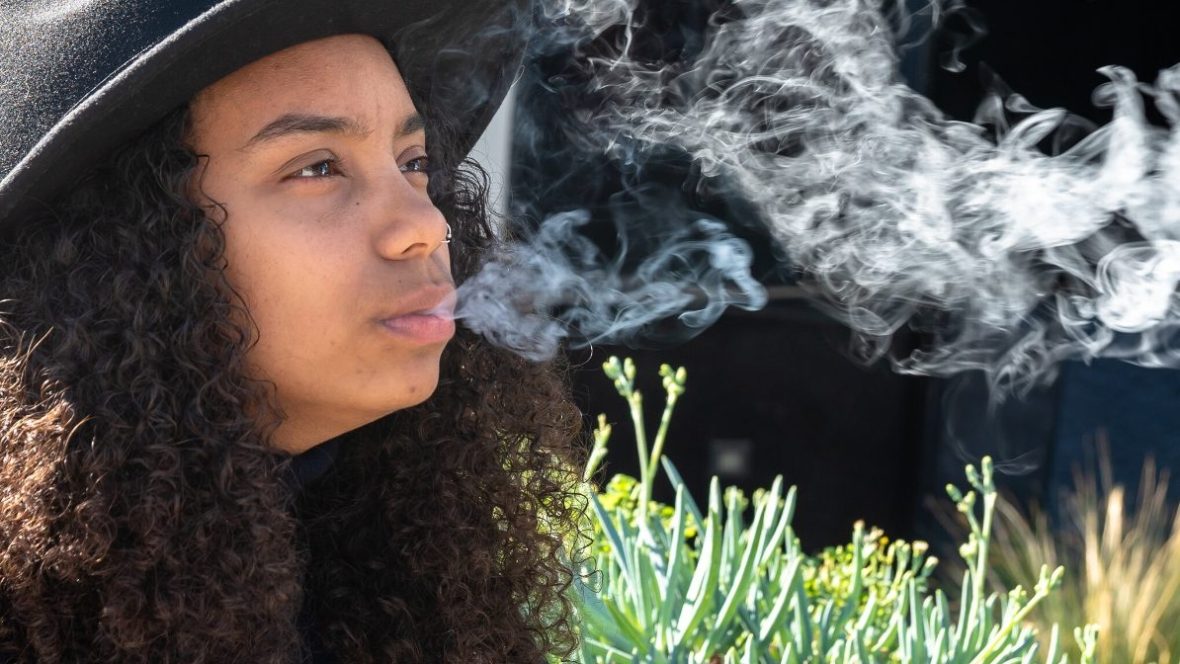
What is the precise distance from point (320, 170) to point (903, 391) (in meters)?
4.15

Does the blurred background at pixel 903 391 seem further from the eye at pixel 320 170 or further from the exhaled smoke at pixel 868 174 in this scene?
the eye at pixel 320 170

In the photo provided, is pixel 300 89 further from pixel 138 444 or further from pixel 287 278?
pixel 138 444

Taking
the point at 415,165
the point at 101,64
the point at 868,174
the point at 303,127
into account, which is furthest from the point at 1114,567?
the point at 101,64

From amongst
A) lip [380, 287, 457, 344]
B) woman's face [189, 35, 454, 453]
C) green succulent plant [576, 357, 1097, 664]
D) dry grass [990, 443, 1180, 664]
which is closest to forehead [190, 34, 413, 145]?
woman's face [189, 35, 454, 453]

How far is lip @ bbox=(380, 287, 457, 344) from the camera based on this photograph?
1698mm

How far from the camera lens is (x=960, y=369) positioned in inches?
202

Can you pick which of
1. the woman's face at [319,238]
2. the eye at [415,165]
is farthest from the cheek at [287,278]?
the eye at [415,165]

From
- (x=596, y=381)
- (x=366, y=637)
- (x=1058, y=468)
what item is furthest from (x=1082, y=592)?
(x=366, y=637)

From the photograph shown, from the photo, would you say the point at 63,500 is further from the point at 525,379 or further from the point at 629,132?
the point at 629,132

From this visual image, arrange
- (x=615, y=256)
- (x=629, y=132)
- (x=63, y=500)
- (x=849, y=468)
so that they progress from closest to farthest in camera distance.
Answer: (x=63, y=500)
(x=629, y=132)
(x=615, y=256)
(x=849, y=468)

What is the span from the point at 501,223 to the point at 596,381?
286 centimetres

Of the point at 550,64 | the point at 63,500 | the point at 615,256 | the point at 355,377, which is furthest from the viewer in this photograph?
the point at 615,256

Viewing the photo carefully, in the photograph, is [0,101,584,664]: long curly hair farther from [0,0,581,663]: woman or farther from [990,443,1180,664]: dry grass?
[990,443,1180,664]: dry grass

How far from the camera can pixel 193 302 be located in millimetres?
1677
